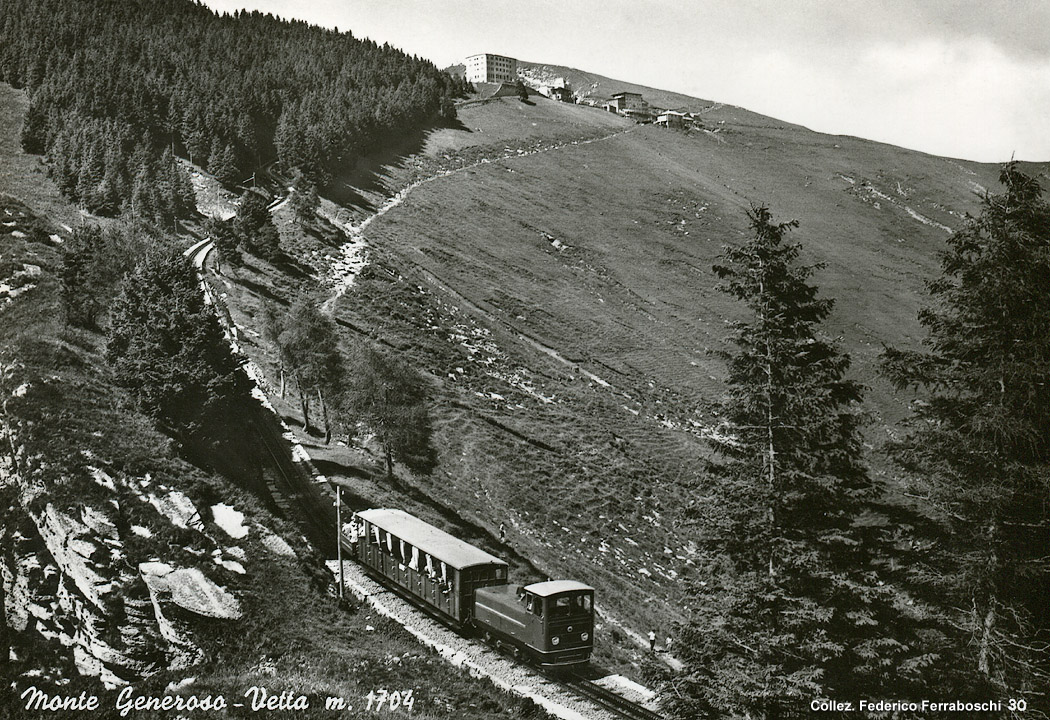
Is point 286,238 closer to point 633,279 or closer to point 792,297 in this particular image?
point 633,279

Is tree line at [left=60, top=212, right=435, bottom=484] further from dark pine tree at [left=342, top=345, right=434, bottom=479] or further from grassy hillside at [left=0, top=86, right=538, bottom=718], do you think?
grassy hillside at [left=0, top=86, right=538, bottom=718]

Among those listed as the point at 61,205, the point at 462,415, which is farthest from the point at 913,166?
the point at 61,205

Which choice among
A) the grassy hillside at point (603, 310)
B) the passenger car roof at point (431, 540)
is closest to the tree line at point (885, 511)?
the grassy hillside at point (603, 310)

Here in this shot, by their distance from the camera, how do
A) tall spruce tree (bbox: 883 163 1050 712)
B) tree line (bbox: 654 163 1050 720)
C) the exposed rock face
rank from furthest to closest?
the exposed rock face
tree line (bbox: 654 163 1050 720)
tall spruce tree (bbox: 883 163 1050 712)

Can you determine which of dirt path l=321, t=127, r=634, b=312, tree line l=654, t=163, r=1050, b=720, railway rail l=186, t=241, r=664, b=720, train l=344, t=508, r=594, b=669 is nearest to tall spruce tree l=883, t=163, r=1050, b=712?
tree line l=654, t=163, r=1050, b=720

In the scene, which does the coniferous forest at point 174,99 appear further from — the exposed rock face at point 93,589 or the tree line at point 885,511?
the tree line at point 885,511

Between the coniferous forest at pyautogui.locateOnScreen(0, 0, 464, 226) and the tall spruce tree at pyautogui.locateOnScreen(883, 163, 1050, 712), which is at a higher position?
the coniferous forest at pyautogui.locateOnScreen(0, 0, 464, 226)

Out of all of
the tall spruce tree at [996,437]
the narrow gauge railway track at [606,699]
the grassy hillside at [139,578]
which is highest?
the tall spruce tree at [996,437]
